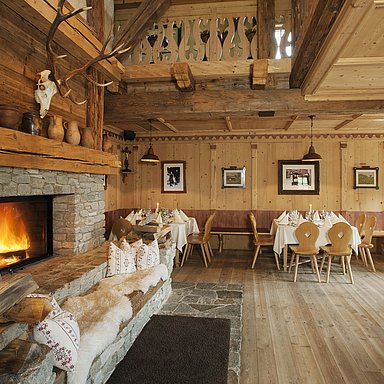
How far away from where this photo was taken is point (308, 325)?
386 centimetres

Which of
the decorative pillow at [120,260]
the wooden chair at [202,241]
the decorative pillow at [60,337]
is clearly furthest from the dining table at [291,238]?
the decorative pillow at [60,337]

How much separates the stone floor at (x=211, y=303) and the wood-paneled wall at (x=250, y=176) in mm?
3521

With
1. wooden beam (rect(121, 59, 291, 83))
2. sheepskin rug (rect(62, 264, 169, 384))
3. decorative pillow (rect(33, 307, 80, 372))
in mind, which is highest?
wooden beam (rect(121, 59, 291, 83))

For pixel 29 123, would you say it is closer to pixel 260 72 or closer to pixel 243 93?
pixel 260 72

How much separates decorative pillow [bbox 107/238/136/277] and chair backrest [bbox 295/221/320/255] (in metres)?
3.09

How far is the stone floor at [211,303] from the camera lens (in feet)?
11.6

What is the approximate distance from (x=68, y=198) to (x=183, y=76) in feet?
6.83

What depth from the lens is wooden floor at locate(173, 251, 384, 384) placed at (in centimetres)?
292

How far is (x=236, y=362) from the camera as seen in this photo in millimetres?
2936

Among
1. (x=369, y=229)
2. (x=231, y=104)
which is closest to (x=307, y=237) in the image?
(x=369, y=229)

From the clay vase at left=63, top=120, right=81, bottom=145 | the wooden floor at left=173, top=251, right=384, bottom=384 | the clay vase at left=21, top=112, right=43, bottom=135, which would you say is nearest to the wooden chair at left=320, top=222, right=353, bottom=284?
the wooden floor at left=173, top=251, right=384, bottom=384

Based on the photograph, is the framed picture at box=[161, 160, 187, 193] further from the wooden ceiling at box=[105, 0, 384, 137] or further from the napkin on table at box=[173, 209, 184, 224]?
the wooden ceiling at box=[105, 0, 384, 137]

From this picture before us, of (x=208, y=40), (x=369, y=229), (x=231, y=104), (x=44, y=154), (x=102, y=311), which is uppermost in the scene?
(x=208, y=40)

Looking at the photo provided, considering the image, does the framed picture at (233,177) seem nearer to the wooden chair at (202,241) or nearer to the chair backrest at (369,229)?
the wooden chair at (202,241)
